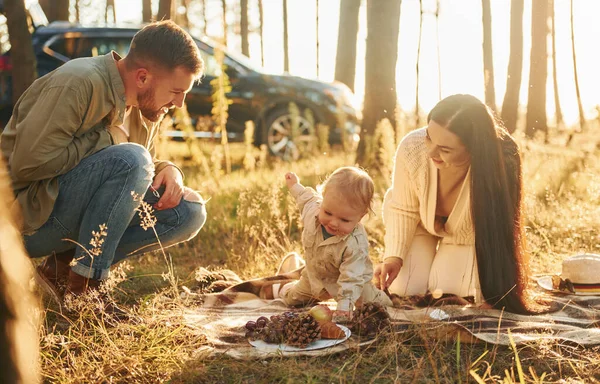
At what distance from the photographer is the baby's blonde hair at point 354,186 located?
326 centimetres

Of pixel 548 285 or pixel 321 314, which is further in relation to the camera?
pixel 548 285

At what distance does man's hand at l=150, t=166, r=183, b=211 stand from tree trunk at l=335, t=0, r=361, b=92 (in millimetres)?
10737

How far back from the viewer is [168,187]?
3.65 metres

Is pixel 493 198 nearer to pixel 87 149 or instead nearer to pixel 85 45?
pixel 87 149

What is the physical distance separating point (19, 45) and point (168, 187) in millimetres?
3527

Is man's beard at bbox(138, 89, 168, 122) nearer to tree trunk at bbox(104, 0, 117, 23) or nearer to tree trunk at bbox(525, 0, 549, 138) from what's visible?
tree trunk at bbox(525, 0, 549, 138)

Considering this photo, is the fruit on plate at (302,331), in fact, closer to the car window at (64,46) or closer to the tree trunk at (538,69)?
the tree trunk at (538,69)

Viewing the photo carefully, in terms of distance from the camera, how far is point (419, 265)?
4195 mm

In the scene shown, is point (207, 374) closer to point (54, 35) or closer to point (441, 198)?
point (441, 198)

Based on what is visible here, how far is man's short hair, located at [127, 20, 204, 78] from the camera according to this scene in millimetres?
3361

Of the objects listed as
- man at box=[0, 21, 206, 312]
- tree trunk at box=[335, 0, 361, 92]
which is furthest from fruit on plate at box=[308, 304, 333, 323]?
tree trunk at box=[335, 0, 361, 92]

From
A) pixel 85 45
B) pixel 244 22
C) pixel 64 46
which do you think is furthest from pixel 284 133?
pixel 244 22

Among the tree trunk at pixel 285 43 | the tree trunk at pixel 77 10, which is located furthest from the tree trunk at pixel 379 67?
the tree trunk at pixel 77 10

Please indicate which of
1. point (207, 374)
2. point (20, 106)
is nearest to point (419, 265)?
point (207, 374)
